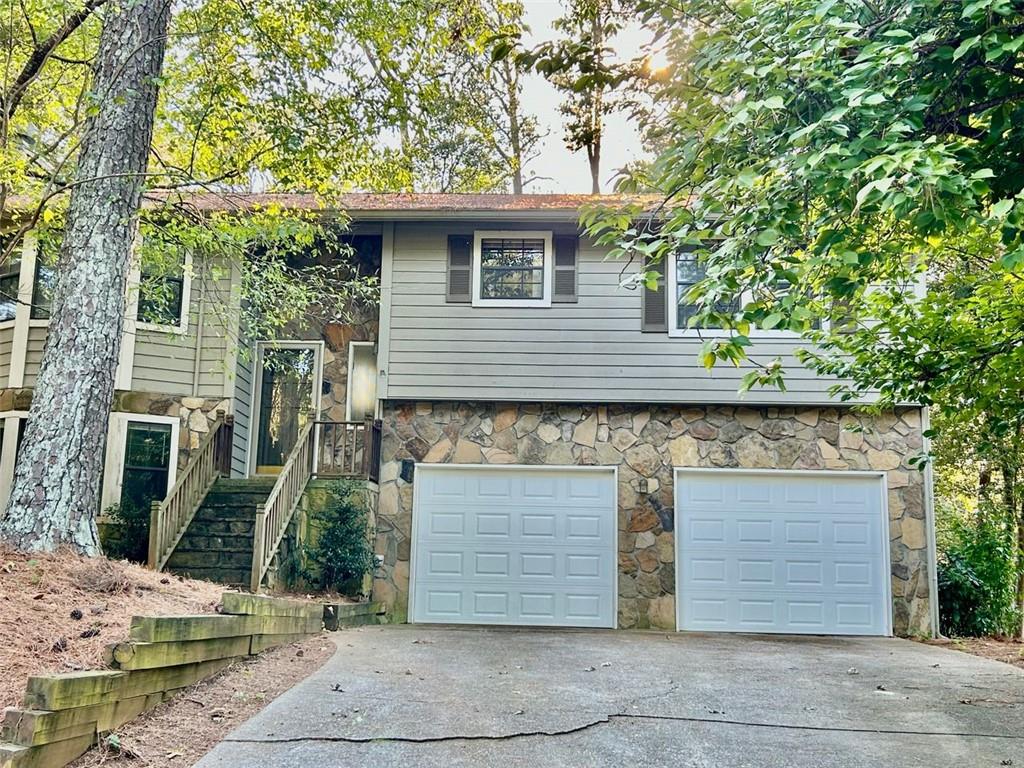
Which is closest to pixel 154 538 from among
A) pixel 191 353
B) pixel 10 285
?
pixel 191 353

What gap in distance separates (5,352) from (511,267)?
19.9ft

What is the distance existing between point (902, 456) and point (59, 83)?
9.93 meters

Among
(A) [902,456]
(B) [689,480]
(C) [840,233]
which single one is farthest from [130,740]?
(A) [902,456]

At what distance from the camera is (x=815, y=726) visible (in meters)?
4.07

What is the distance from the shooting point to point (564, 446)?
9.05 m

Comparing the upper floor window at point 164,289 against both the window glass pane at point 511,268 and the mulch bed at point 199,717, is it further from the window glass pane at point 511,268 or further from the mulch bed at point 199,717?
the mulch bed at point 199,717

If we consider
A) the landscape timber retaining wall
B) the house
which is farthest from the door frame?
the landscape timber retaining wall

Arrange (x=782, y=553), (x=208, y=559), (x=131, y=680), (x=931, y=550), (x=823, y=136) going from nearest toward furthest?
(x=823, y=136), (x=131, y=680), (x=208, y=559), (x=931, y=550), (x=782, y=553)

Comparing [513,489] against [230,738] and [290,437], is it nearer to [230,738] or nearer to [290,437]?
[290,437]

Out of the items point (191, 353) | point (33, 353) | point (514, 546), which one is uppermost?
point (191, 353)

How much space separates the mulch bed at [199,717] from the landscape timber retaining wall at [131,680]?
0.05m

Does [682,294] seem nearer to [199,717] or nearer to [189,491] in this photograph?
[189,491]

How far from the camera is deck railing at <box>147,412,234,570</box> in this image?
7.64 m

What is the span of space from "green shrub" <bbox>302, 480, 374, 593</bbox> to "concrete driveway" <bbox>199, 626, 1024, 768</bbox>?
153cm
